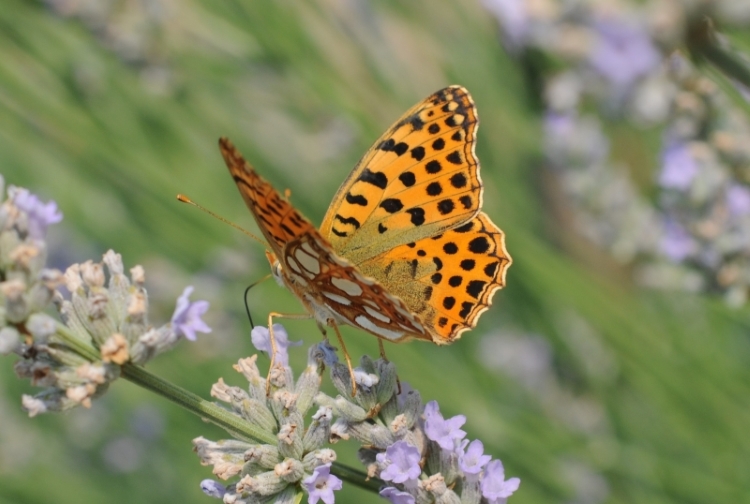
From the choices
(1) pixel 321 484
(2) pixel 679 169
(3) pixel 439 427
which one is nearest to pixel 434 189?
(3) pixel 439 427

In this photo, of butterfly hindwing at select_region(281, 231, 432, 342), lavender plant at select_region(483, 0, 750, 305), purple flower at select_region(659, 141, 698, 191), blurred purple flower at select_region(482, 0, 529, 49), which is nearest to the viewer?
butterfly hindwing at select_region(281, 231, 432, 342)

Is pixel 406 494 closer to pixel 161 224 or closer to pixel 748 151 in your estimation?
pixel 748 151

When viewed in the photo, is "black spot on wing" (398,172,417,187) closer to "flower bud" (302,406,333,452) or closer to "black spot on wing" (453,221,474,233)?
"black spot on wing" (453,221,474,233)

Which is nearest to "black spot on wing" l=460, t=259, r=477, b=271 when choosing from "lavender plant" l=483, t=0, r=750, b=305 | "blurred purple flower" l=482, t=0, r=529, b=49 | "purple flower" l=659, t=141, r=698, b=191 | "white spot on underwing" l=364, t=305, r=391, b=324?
"white spot on underwing" l=364, t=305, r=391, b=324

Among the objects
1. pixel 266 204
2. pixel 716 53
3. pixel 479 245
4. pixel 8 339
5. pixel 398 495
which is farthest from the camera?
pixel 479 245

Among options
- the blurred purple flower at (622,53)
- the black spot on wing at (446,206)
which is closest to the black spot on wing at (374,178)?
the black spot on wing at (446,206)

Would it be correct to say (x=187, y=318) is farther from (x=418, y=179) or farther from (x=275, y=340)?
(x=418, y=179)

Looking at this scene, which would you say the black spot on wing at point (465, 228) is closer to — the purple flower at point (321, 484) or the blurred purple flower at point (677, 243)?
the purple flower at point (321, 484)

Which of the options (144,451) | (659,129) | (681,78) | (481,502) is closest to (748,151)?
(681,78)
